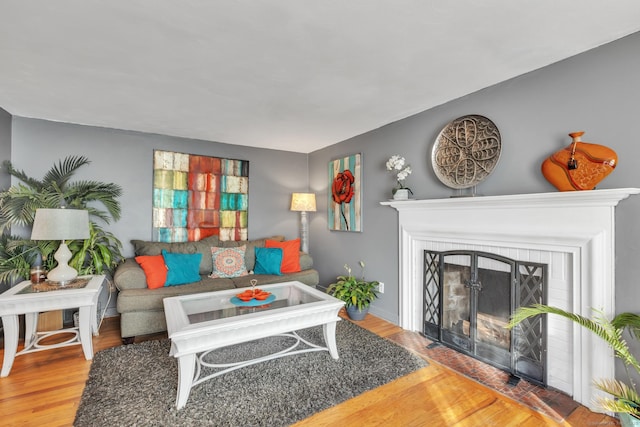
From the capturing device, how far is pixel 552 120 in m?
2.11

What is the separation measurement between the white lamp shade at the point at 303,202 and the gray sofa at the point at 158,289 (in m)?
0.91

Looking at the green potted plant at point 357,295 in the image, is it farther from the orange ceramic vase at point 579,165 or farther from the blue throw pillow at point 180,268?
the orange ceramic vase at point 579,165

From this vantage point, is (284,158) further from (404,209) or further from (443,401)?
(443,401)

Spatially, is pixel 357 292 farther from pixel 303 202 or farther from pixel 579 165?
pixel 579 165

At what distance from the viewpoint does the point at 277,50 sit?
193cm

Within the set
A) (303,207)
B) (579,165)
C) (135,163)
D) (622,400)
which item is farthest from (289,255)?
(622,400)

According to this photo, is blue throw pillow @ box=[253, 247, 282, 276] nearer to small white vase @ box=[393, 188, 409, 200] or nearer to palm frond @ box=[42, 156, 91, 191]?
small white vase @ box=[393, 188, 409, 200]

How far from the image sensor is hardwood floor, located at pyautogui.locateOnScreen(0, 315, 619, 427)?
179 cm

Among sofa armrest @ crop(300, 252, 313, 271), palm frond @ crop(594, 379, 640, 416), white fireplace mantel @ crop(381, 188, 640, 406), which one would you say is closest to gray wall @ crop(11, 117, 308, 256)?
sofa armrest @ crop(300, 252, 313, 271)

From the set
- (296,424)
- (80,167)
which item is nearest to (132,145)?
(80,167)

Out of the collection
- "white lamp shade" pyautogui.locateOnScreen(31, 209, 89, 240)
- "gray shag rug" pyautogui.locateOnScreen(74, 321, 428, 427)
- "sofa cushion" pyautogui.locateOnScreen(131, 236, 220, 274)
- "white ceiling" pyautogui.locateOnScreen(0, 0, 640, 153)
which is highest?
"white ceiling" pyautogui.locateOnScreen(0, 0, 640, 153)

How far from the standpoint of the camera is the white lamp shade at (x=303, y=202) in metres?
4.42

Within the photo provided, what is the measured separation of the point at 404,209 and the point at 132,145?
330 cm

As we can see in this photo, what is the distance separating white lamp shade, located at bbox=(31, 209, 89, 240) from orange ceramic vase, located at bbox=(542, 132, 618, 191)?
3639 mm
